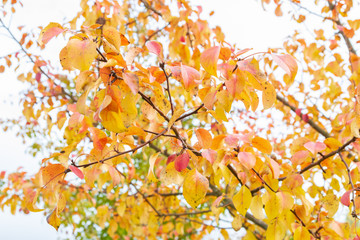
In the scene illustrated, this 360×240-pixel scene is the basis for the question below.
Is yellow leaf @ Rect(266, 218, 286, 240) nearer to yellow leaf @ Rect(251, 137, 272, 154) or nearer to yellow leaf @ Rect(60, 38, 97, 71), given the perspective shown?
yellow leaf @ Rect(251, 137, 272, 154)

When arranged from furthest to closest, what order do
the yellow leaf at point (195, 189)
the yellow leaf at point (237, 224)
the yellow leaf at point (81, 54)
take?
the yellow leaf at point (237, 224), the yellow leaf at point (195, 189), the yellow leaf at point (81, 54)

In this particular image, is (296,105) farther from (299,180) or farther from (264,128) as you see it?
(299,180)

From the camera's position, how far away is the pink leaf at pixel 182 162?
26.7 inches

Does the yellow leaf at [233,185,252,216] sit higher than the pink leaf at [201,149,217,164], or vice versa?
the pink leaf at [201,149,217,164]

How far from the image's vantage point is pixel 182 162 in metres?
0.68

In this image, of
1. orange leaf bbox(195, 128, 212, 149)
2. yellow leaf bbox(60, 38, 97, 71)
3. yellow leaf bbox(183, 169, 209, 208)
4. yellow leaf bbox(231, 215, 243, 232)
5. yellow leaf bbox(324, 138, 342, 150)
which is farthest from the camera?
yellow leaf bbox(231, 215, 243, 232)

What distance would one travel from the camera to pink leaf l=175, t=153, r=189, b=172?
2.23 ft

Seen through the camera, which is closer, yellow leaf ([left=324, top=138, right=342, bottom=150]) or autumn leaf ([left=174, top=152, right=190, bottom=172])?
autumn leaf ([left=174, top=152, right=190, bottom=172])

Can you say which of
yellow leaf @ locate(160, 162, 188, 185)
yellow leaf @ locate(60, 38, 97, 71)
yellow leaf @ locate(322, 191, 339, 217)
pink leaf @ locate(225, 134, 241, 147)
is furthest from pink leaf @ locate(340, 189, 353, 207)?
yellow leaf @ locate(60, 38, 97, 71)

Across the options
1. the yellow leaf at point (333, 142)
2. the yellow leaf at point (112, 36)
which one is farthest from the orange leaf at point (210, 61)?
the yellow leaf at point (333, 142)

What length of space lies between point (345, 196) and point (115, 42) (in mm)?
656

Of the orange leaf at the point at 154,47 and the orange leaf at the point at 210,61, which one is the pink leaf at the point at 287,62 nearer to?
the orange leaf at the point at 210,61

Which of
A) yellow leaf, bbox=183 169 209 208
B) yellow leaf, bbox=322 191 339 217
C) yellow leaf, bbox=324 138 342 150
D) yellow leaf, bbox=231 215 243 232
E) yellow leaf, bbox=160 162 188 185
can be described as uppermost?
yellow leaf, bbox=160 162 188 185

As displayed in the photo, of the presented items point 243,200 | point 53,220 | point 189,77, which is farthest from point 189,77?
point 53,220
